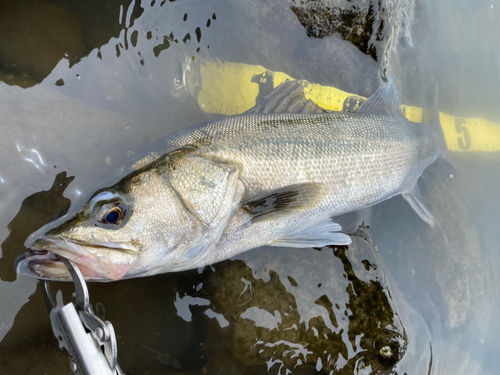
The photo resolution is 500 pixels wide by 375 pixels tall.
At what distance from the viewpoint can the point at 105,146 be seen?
102 inches

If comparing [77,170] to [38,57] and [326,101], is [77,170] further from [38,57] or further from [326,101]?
[326,101]

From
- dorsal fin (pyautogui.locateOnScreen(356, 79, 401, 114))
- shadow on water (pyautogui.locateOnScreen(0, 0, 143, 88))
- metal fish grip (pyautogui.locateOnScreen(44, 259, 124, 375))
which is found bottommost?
metal fish grip (pyautogui.locateOnScreen(44, 259, 124, 375))

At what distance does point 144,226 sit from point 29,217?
Result: 1.29m

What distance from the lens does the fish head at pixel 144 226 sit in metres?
1.64

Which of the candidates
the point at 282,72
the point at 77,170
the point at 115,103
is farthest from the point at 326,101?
the point at 77,170

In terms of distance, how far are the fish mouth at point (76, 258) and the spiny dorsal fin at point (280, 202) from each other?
84 cm

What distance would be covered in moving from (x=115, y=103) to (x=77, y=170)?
672mm

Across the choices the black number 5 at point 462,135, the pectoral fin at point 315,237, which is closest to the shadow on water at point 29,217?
the pectoral fin at point 315,237

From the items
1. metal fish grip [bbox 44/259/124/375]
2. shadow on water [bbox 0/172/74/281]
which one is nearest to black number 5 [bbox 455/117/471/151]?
metal fish grip [bbox 44/259/124/375]

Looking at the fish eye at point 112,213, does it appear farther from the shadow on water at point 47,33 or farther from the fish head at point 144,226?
the shadow on water at point 47,33

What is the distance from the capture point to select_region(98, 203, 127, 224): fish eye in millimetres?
1718

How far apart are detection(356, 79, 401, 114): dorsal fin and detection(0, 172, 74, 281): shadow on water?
2606 mm

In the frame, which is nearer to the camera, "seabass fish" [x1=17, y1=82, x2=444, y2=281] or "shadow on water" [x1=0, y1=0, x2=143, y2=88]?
"seabass fish" [x1=17, y1=82, x2=444, y2=281]

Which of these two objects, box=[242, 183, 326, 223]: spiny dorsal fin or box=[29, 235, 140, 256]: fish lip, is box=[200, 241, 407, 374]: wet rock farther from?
box=[29, 235, 140, 256]: fish lip
